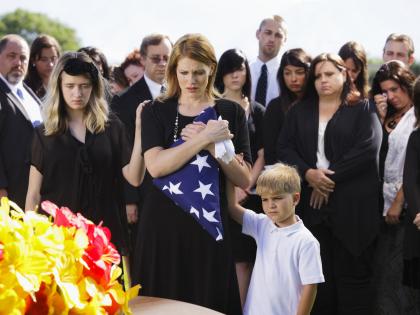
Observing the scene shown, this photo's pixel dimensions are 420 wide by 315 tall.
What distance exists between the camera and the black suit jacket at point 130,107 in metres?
6.19

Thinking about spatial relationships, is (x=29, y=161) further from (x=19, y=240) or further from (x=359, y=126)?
(x=19, y=240)

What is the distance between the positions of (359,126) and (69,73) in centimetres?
232

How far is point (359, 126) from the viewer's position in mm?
6020

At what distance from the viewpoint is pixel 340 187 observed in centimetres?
595

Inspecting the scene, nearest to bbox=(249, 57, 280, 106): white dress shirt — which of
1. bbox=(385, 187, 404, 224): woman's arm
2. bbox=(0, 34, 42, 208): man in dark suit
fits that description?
bbox=(385, 187, 404, 224): woman's arm

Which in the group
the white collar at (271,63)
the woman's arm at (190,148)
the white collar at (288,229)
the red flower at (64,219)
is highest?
the white collar at (271,63)

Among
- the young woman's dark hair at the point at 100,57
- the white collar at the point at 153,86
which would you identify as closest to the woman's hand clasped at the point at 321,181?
the white collar at the point at 153,86

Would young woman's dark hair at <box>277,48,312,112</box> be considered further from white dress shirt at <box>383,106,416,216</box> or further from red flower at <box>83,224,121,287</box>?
red flower at <box>83,224,121,287</box>

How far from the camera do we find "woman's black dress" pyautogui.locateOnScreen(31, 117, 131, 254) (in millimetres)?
4770

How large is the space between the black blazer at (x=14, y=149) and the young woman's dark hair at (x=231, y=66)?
1.65m

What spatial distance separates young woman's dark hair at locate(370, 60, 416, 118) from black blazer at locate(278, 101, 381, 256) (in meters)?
0.60

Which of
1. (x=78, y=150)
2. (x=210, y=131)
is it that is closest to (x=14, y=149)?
(x=78, y=150)

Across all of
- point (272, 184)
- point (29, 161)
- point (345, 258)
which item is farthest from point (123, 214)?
point (345, 258)

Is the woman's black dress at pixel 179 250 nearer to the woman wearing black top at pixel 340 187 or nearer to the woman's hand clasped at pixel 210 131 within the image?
the woman's hand clasped at pixel 210 131
